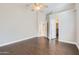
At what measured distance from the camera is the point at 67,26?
5.82 ft

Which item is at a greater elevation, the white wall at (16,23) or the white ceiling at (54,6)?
the white ceiling at (54,6)

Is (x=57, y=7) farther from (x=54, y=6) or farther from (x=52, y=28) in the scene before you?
(x=52, y=28)

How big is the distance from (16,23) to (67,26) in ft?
2.52

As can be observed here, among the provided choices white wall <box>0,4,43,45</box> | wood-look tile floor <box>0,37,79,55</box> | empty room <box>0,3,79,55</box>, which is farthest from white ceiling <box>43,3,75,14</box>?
wood-look tile floor <box>0,37,79,55</box>

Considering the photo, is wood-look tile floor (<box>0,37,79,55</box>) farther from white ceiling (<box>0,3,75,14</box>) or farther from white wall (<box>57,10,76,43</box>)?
white ceiling (<box>0,3,75,14</box>)

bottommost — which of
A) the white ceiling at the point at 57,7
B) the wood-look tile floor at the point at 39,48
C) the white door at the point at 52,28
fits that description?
the wood-look tile floor at the point at 39,48

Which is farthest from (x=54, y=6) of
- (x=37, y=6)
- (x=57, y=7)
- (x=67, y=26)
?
(x=67, y=26)

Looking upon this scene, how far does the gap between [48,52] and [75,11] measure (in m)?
0.71

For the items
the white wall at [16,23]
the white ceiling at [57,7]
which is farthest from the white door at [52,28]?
the white wall at [16,23]

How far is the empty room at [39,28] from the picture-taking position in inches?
66.0

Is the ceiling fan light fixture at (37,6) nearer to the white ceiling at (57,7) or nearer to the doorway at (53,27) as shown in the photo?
the white ceiling at (57,7)

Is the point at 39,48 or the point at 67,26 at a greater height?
the point at 67,26

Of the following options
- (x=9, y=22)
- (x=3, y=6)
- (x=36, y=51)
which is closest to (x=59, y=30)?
(x=36, y=51)

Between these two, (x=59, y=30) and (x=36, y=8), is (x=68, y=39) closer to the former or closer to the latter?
(x=59, y=30)
